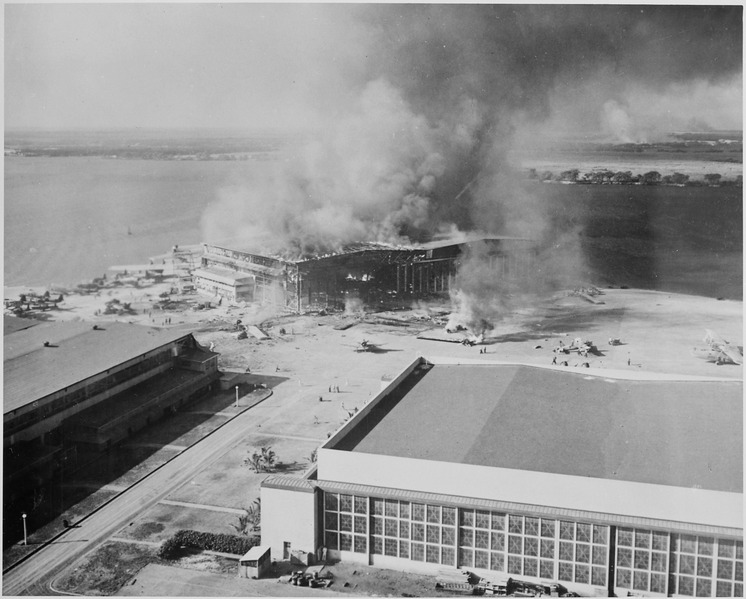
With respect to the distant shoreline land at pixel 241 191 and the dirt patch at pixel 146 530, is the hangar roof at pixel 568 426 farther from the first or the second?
the distant shoreline land at pixel 241 191

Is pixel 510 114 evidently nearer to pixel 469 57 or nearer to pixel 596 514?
pixel 469 57

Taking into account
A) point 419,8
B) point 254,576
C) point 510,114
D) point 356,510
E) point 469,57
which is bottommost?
point 254,576

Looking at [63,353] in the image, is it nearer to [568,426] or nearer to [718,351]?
[568,426]

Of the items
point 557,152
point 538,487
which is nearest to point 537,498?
point 538,487

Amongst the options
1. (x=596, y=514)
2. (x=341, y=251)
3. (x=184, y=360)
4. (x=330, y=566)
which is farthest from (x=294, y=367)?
(x=596, y=514)

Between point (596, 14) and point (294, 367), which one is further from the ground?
point (596, 14)

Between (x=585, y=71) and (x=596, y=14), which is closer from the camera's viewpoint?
(x=596, y=14)
